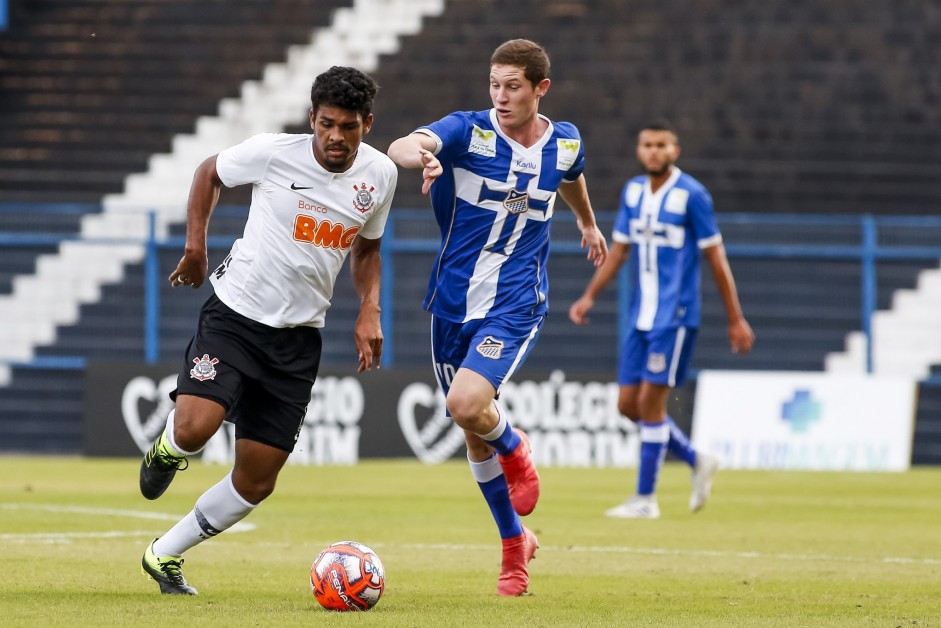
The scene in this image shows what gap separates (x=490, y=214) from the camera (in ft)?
23.1

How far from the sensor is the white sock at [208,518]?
21.5ft

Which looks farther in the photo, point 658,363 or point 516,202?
point 658,363

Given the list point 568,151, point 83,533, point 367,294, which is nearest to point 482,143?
point 568,151

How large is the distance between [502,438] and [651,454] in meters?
4.40

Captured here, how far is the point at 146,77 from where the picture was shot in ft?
73.3

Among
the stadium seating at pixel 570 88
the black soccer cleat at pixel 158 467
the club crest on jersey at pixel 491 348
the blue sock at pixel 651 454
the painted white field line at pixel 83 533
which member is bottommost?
the painted white field line at pixel 83 533

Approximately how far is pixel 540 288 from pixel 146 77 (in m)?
16.1

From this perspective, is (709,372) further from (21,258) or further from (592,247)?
(592,247)

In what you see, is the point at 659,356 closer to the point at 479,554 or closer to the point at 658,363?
the point at 658,363

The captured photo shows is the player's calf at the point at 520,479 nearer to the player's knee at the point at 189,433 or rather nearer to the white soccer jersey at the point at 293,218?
the white soccer jersey at the point at 293,218

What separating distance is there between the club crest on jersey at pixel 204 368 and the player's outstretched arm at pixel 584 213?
1.86m

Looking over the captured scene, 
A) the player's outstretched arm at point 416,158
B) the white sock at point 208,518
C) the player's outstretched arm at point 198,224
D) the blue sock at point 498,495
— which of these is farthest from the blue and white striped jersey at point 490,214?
the white sock at point 208,518

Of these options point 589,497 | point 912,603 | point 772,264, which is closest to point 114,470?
point 589,497

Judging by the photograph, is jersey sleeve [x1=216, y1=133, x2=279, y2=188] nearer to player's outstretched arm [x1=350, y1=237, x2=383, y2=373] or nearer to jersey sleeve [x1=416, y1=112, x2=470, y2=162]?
player's outstretched arm [x1=350, y1=237, x2=383, y2=373]
